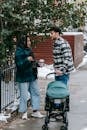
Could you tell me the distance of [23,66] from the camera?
9836mm

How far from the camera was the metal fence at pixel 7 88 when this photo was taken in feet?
33.7

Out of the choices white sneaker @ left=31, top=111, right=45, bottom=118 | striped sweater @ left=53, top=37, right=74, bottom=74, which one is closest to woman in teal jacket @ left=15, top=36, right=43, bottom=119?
white sneaker @ left=31, top=111, right=45, bottom=118

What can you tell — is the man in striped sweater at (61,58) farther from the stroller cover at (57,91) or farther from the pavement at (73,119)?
the pavement at (73,119)

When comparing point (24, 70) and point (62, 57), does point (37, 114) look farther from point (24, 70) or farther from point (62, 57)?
point (62, 57)

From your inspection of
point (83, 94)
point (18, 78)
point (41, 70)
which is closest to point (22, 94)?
point (18, 78)

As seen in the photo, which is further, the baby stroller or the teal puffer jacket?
the teal puffer jacket

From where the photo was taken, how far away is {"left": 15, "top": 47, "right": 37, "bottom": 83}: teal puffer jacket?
9820 mm

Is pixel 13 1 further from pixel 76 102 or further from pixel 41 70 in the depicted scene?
pixel 41 70

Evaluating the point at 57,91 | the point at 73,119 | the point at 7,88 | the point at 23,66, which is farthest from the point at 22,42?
the point at 73,119

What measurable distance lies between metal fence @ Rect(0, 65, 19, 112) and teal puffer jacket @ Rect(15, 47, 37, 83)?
13.7 inches

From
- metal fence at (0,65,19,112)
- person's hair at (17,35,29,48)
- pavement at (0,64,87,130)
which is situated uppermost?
person's hair at (17,35,29,48)

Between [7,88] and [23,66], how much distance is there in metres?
1.34

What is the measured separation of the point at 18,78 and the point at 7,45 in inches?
27.4

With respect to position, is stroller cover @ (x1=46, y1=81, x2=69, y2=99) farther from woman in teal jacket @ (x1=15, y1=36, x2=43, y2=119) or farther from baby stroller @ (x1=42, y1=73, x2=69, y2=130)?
woman in teal jacket @ (x1=15, y1=36, x2=43, y2=119)
